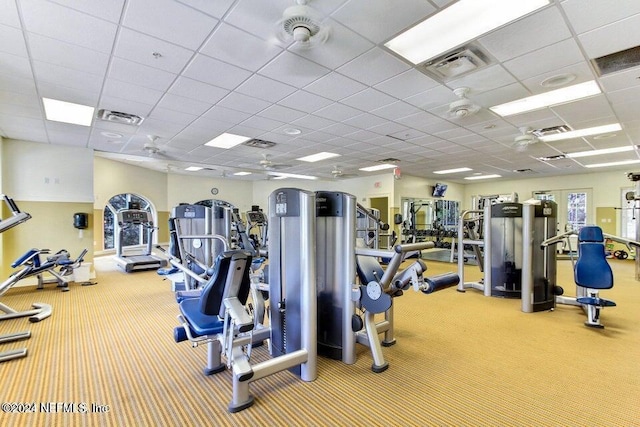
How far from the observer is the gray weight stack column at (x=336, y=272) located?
2.67 metres

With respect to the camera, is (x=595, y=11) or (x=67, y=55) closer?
(x=595, y=11)

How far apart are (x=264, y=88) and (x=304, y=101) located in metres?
0.62

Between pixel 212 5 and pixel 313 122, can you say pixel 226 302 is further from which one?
pixel 313 122

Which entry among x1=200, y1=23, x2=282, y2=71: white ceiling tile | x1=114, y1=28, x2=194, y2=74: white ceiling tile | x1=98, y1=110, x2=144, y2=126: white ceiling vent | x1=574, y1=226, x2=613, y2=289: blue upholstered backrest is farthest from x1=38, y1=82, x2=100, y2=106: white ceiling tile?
x1=574, y1=226, x2=613, y2=289: blue upholstered backrest

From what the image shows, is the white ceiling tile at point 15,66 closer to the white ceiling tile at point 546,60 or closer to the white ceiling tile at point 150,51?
the white ceiling tile at point 150,51

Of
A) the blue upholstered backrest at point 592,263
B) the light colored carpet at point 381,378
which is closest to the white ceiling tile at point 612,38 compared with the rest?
the blue upholstered backrest at point 592,263

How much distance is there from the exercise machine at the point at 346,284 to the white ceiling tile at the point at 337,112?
204 centimetres

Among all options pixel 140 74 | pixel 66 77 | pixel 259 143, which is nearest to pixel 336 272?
pixel 140 74

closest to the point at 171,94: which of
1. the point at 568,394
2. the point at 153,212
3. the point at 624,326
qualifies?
the point at 568,394

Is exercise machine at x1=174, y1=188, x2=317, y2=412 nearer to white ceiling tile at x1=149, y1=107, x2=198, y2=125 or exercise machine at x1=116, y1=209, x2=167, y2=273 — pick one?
white ceiling tile at x1=149, y1=107, x2=198, y2=125

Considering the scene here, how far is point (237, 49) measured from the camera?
2.85 m

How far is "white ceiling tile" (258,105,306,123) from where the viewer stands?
14.6 ft

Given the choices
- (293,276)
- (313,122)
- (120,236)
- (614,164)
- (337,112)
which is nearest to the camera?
(293,276)

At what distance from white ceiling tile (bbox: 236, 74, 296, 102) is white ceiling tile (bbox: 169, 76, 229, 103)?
29 cm
